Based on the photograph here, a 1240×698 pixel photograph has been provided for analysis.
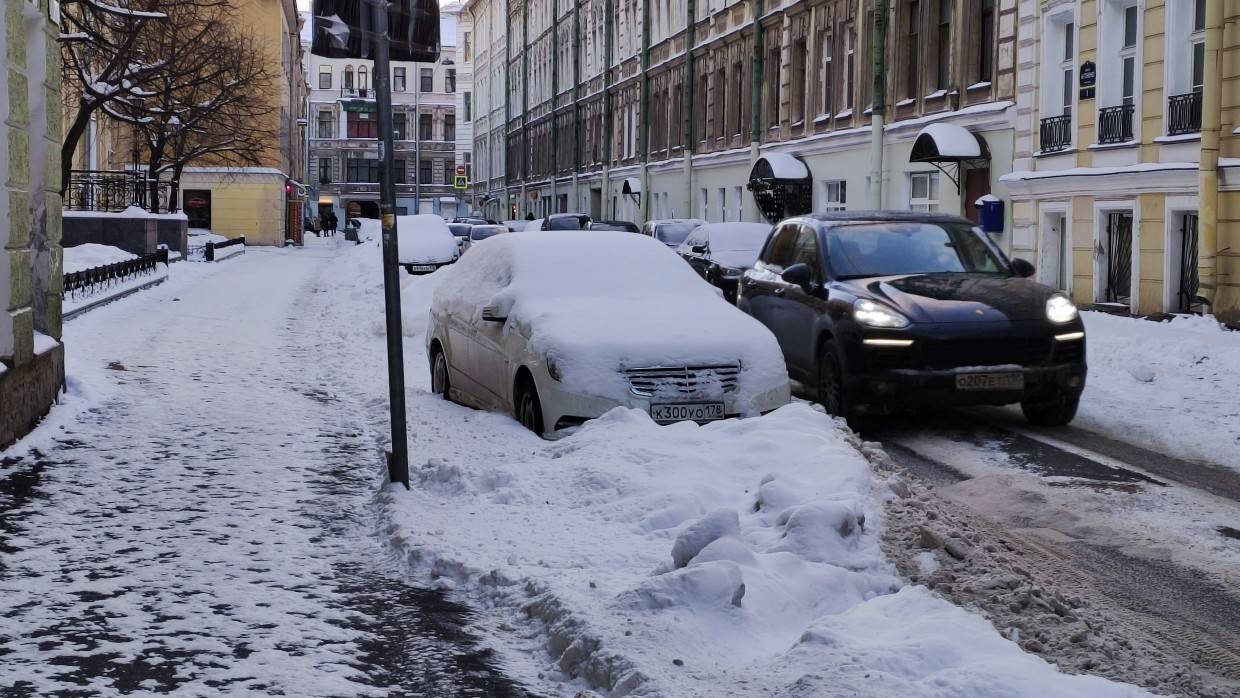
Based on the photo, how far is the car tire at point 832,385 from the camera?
1102 centimetres

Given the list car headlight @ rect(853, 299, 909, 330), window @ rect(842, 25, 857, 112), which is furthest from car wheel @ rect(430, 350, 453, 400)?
window @ rect(842, 25, 857, 112)

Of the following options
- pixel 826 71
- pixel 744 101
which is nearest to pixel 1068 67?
pixel 826 71

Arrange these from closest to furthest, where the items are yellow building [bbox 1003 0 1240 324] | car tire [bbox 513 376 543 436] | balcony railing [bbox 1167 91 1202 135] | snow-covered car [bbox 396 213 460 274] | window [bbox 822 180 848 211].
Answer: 1. car tire [bbox 513 376 543 436]
2. yellow building [bbox 1003 0 1240 324]
3. balcony railing [bbox 1167 91 1202 135]
4. window [bbox 822 180 848 211]
5. snow-covered car [bbox 396 213 460 274]

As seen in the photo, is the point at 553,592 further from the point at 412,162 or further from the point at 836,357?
the point at 412,162

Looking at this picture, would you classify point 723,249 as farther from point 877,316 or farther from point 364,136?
point 364,136

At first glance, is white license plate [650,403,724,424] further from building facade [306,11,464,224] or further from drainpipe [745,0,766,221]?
building facade [306,11,464,224]

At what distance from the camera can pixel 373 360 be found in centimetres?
1580

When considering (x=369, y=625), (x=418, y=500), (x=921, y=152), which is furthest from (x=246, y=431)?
(x=921, y=152)

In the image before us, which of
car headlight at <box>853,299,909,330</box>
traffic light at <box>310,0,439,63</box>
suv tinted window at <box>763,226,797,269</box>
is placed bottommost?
car headlight at <box>853,299,909,330</box>

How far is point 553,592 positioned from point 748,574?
28.8 inches

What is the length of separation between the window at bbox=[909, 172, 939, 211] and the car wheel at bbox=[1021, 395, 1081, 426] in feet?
54.7

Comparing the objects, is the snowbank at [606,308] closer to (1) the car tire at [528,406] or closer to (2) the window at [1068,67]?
(1) the car tire at [528,406]

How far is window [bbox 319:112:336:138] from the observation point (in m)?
122

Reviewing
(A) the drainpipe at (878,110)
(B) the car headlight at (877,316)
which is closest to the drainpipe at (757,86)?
(A) the drainpipe at (878,110)
